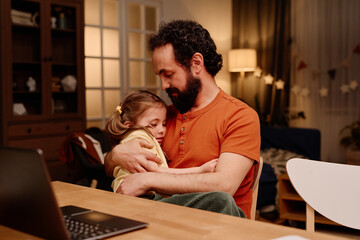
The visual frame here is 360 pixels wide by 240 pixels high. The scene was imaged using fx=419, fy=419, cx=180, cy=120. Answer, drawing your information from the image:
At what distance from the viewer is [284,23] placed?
602cm

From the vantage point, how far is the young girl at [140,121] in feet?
5.72

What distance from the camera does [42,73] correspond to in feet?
13.7

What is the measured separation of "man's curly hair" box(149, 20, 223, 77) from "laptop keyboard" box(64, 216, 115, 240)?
1.00 metres

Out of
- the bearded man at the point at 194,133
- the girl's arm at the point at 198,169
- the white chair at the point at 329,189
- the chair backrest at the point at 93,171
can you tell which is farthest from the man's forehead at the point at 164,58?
the chair backrest at the point at 93,171

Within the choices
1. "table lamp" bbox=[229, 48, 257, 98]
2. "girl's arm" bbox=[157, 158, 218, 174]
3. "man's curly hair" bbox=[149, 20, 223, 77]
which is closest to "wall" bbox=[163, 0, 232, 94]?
"table lamp" bbox=[229, 48, 257, 98]

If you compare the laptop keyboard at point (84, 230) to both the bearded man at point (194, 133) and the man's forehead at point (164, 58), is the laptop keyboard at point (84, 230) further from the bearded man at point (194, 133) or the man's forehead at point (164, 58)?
the man's forehead at point (164, 58)

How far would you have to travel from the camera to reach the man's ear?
1.80 m

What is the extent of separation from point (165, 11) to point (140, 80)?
1039 mm

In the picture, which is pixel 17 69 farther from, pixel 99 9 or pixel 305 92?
pixel 305 92

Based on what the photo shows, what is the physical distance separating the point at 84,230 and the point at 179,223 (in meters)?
0.20

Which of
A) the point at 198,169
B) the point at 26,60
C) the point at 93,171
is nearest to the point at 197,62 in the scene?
the point at 198,169

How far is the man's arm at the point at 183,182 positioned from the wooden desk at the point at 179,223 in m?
0.23

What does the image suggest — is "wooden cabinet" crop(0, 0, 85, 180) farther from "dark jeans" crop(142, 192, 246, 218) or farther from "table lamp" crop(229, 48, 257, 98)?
"dark jeans" crop(142, 192, 246, 218)

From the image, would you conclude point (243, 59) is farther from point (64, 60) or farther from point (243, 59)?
point (64, 60)
